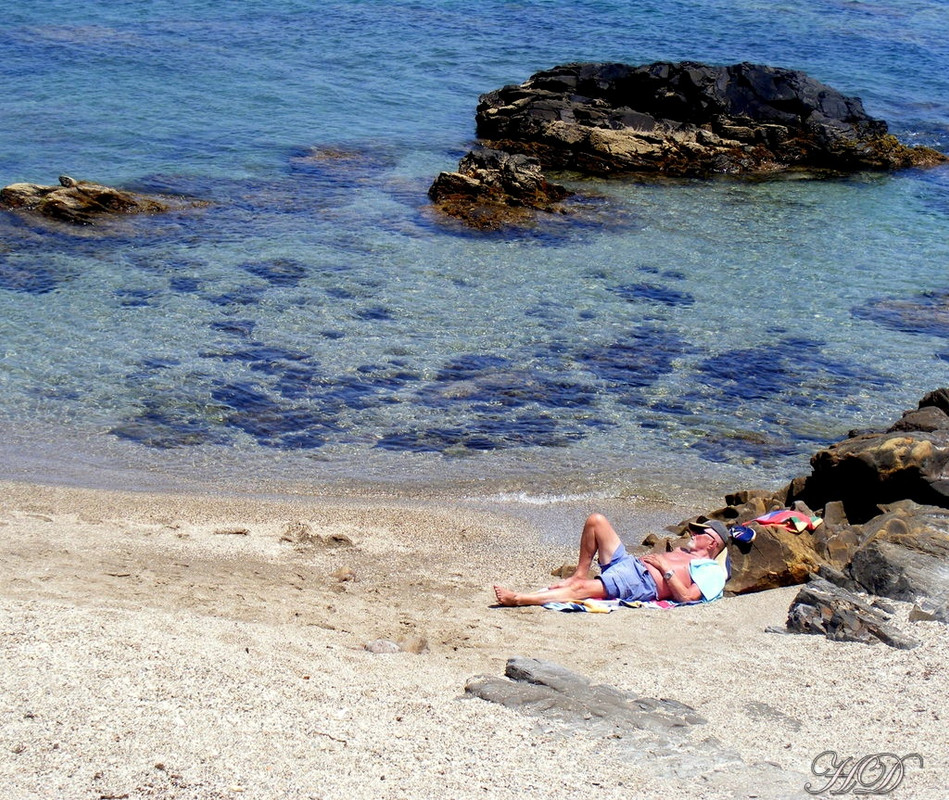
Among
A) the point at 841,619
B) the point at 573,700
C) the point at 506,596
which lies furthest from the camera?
the point at 506,596

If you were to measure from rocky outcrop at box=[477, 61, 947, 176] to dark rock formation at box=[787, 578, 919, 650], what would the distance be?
20.1m

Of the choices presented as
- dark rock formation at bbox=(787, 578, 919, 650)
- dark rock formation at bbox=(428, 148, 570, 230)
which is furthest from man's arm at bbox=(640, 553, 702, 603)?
dark rock formation at bbox=(428, 148, 570, 230)

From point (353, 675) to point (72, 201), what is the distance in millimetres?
17796

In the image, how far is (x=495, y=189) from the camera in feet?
82.0

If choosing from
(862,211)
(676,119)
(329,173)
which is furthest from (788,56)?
(329,173)

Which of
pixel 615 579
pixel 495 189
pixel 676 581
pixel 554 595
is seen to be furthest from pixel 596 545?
pixel 495 189

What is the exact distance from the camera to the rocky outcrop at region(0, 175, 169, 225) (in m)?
22.4

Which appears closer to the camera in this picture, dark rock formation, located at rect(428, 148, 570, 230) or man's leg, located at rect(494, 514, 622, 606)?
man's leg, located at rect(494, 514, 622, 606)

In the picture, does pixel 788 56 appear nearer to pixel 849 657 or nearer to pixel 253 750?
pixel 849 657

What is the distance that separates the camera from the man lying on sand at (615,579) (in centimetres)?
995

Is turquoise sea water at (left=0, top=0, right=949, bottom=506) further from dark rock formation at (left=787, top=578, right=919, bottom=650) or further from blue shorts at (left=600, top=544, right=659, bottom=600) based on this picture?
dark rock formation at (left=787, top=578, right=919, bottom=650)

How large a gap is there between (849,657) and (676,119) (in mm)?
23947

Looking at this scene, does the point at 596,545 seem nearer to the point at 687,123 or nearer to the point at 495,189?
the point at 495,189

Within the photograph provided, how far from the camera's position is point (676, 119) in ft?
99.0
